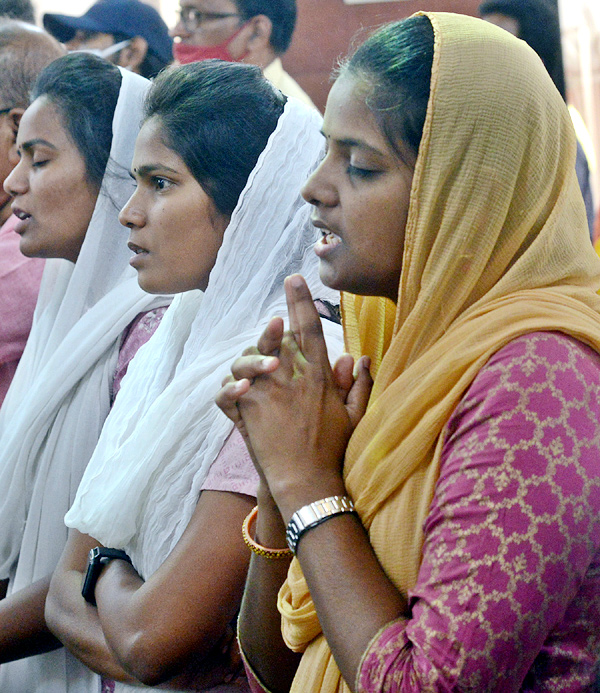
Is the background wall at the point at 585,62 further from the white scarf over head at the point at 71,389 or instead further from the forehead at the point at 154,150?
the forehead at the point at 154,150

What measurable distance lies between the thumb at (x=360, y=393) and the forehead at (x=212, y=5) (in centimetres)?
234

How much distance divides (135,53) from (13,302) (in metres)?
1.41

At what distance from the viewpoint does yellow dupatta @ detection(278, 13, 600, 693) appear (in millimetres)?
1087

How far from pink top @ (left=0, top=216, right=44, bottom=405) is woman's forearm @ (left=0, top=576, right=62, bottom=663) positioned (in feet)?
2.75

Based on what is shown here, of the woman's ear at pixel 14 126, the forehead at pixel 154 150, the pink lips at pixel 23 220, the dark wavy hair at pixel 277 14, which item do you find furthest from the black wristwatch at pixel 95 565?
the dark wavy hair at pixel 277 14

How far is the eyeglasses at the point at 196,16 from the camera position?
327cm

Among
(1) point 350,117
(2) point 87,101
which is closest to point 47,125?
(2) point 87,101

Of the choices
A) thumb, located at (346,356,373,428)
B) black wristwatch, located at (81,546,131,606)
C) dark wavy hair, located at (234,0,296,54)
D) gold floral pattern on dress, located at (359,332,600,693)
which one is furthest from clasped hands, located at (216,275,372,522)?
dark wavy hair, located at (234,0,296,54)

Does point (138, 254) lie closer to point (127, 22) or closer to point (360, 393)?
point (360, 393)

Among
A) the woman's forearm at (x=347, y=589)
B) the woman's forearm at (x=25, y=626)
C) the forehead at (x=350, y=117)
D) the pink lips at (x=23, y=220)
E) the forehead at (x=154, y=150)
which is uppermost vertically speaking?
the forehead at (x=350, y=117)

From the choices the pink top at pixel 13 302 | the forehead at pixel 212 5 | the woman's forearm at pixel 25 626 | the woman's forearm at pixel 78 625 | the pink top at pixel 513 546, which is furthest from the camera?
the forehead at pixel 212 5

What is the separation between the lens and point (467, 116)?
1.11m

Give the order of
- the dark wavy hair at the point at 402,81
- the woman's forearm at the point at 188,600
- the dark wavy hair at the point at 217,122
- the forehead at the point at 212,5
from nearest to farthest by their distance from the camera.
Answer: the dark wavy hair at the point at 402,81
the woman's forearm at the point at 188,600
the dark wavy hair at the point at 217,122
the forehead at the point at 212,5

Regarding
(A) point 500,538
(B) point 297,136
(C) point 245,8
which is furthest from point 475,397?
(C) point 245,8
